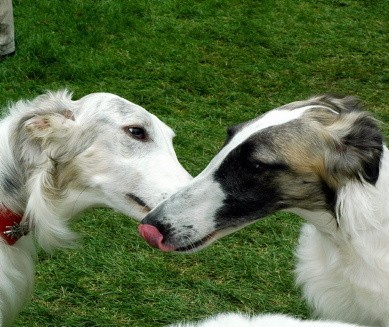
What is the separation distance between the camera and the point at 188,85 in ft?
26.0

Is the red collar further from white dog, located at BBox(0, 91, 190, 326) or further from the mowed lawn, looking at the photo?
the mowed lawn

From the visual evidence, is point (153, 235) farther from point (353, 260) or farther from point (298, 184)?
point (353, 260)

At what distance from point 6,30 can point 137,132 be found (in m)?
4.79

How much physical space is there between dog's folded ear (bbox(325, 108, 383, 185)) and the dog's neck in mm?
→ 42

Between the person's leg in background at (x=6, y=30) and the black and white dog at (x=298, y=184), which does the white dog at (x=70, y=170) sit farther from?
the person's leg in background at (x=6, y=30)

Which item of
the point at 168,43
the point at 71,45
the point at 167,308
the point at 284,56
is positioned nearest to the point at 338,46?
the point at 284,56

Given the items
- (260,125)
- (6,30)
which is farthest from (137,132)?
(6,30)

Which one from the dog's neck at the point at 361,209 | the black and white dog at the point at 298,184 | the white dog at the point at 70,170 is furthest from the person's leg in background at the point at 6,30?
the dog's neck at the point at 361,209

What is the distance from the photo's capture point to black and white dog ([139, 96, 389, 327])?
3.45 metres

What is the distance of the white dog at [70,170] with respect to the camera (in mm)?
3707

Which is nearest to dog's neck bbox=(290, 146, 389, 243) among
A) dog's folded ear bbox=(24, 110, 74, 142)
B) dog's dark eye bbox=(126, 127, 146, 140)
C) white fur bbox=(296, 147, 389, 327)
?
white fur bbox=(296, 147, 389, 327)

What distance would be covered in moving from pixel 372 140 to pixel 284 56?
5423 mm

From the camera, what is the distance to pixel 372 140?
11.3 feet

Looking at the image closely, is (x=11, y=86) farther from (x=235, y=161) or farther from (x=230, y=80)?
(x=235, y=161)
